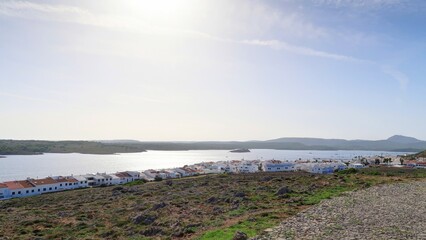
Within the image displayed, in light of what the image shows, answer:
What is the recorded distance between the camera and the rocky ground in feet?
45.7

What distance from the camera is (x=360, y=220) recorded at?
1661cm

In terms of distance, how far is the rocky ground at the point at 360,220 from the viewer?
1393cm

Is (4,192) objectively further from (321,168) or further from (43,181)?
(321,168)

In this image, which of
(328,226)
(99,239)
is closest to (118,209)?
(99,239)

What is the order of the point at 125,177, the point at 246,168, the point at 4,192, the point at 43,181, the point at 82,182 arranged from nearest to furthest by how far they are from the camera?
the point at 4,192 → the point at 43,181 → the point at 82,182 → the point at 125,177 → the point at 246,168

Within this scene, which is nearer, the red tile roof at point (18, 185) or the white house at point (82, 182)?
the red tile roof at point (18, 185)

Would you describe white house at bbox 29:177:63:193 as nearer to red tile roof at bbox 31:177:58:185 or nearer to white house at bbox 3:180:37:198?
red tile roof at bbox 31:177:58:185

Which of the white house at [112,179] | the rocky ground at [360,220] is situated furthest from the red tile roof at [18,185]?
the rocky ground at [360,220]

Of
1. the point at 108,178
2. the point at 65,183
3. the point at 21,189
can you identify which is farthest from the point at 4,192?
the point at 108,178

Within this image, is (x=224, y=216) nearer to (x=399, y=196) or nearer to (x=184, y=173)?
(x=399, y=196)

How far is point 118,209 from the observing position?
1196 inches

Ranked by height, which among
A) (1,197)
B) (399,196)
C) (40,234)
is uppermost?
(399,196)

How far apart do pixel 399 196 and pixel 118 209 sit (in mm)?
22913

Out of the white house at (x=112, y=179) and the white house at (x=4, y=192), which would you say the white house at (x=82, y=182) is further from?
the white house at (x=4, y=192)
